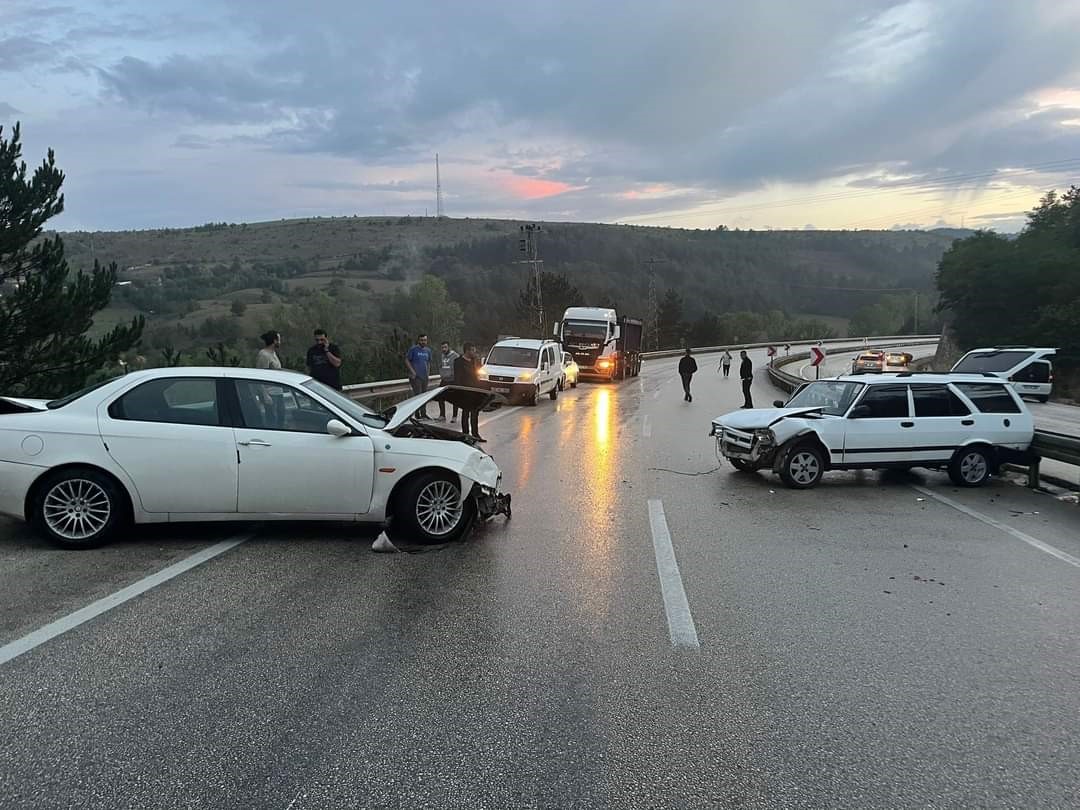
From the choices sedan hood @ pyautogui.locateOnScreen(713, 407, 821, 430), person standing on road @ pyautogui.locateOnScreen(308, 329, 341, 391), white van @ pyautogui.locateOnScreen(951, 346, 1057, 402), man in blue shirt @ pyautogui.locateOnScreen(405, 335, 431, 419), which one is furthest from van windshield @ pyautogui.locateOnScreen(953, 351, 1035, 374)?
person standing on road @ pyautogui.locateOnScreen(308, 329, 341, 391)

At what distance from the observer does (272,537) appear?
7047 millimetres

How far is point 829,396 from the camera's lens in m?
11.2

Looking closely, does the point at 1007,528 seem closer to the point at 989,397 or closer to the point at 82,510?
the point at 989,397

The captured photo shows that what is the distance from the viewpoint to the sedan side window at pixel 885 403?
10531mm

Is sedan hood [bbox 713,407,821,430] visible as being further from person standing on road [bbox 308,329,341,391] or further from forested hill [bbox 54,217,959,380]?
forested hill [bbox 54,217,959,380]

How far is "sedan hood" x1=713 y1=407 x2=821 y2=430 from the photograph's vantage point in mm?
10680

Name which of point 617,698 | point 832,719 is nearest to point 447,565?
point 617,698

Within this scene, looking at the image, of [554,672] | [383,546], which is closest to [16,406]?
[383,546]

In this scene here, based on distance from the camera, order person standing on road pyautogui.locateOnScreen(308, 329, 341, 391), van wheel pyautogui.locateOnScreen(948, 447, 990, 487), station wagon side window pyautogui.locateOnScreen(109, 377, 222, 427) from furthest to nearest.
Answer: person standing on road pyautogui.locateOnScreen(308, 329, 341, 391)
van wheel pyautogui.locateOnScreen(948, 447, 990, 487)
station wagon side window pyautogui.locateOnScreen(109, 377, 222, 427)

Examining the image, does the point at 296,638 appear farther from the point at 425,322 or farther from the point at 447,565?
the point at 425,322

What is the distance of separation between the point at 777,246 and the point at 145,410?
178154 mm

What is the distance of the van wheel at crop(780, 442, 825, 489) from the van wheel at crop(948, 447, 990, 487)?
6.55 feet

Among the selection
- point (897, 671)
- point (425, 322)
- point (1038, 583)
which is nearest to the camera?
point (897, 671)

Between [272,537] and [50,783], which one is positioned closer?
[50,783]
